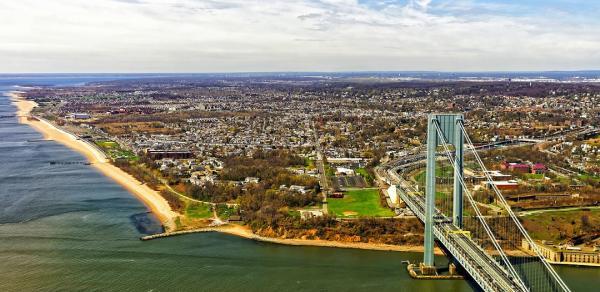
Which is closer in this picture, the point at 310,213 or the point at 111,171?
the point at 310,213

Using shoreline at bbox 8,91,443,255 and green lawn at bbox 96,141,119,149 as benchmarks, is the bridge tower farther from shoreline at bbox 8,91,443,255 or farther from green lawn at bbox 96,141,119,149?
green lawn at bbox 96,141,119,149

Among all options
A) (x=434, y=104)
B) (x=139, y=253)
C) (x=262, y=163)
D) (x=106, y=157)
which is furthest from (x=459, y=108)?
(x=139, y=253)

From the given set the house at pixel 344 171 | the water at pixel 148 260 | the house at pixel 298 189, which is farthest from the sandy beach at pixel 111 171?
the house at pixel 344 171

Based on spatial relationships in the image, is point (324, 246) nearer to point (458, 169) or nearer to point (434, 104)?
point (458, 169)

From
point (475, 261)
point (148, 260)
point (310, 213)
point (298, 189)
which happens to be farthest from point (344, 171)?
point (475, 261)

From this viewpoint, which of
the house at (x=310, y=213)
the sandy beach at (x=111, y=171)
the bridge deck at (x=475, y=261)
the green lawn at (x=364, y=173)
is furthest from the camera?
the green lawn at (x=364, y=173)

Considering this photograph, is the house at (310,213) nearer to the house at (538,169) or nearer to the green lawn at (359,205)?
the green lawn at (359,205)

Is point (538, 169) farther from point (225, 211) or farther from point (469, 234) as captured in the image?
point (225, 211)
